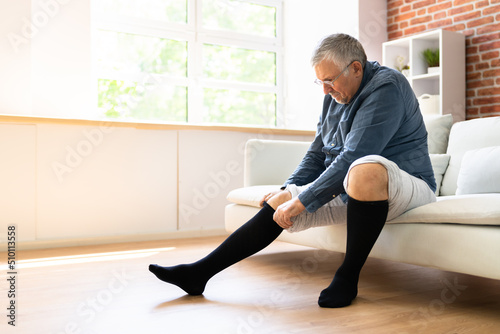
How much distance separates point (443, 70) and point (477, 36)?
381mm

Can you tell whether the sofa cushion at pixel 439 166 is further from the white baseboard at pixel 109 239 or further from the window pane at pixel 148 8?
the window pane at pixel 148 8

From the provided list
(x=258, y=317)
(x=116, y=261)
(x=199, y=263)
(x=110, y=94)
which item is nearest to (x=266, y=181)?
(x=116, y=261)

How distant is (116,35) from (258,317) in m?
3.27

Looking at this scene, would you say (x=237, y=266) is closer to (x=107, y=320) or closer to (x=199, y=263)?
(x=199, y=263)

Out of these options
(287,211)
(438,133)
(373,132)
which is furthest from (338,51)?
(438,133)

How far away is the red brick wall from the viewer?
12.4ft

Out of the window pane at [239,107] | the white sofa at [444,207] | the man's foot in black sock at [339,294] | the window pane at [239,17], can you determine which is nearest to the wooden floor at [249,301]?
the man's foot in black sock at [339,294]

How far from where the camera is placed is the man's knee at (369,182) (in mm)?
1597

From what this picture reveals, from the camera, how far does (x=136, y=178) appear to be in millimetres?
3482

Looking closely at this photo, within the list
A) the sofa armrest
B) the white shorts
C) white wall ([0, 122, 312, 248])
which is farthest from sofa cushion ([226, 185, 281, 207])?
white wall ([0, 122, 312, 248])

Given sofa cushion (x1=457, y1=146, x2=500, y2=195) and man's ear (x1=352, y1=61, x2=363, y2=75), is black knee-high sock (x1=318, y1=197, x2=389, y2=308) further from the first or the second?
sofa cushion (x1=457, y1=146, x2=500, y2=195)

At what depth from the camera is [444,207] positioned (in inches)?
65.5

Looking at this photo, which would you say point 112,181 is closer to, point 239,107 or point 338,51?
point 239,107

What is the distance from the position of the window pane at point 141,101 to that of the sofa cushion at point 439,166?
2565mm
